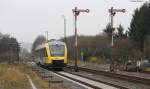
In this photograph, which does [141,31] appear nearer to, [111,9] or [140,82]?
[111,9]

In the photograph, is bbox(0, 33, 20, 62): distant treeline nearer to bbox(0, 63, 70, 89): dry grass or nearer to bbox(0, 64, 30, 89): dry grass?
bbox(0, 63, 70, 89): dry grass

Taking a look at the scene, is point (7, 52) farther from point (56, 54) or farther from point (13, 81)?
point (13, 81)

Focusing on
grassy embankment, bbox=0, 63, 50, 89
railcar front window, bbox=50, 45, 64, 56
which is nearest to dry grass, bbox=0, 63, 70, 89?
grassy embankment, bbox=0, 63, 50, 89

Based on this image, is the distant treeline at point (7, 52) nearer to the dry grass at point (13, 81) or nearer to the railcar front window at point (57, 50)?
the railcar front window at point (57, 50)

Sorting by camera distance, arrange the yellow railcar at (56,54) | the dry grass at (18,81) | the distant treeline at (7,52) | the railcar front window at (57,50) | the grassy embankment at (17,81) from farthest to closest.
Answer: the distant treeline at (7,52), the railcar front window at (57,50), the yellow railcar at (56,54), the dry grass at (18,81), the grassy embankment at (17,81)

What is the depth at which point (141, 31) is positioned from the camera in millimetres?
94500

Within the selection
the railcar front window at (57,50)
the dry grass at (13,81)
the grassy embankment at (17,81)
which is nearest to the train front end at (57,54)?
the railcar front window at (57,50)

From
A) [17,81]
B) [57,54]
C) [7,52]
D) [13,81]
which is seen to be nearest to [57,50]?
[57,54]

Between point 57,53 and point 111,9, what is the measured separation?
29.6 feet

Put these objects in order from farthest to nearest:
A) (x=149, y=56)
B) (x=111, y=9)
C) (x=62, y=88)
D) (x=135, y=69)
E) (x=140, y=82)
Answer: (x=149, y=56), (x=135, y=69), (x=111, y=9), (x=140, y=82), (x=62, y=88)

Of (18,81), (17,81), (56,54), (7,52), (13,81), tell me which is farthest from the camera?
(7,52)

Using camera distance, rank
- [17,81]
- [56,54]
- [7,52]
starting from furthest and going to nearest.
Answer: [7,52] → [56,54] → [17,81]

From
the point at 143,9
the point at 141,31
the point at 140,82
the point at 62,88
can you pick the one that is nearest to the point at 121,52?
the point at 141,31

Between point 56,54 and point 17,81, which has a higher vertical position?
point 56,54
